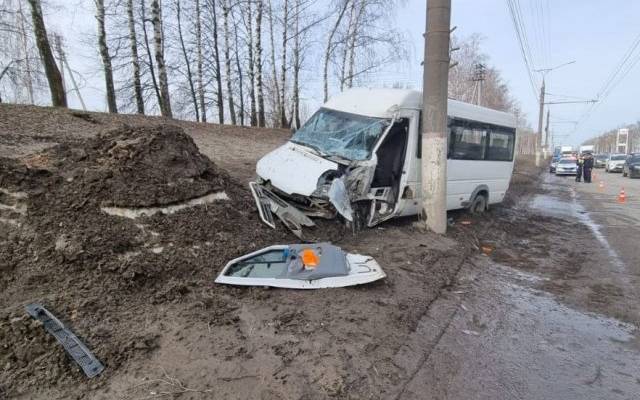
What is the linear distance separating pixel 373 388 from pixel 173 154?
4.02 metres

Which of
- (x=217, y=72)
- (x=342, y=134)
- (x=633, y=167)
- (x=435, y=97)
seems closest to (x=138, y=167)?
(x=342, y=134)

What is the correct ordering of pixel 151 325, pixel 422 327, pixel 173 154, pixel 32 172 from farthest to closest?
pixel 173 154
pixel 32 172
pixel 422 327
pixel 151 325

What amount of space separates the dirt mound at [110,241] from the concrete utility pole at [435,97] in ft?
9.65

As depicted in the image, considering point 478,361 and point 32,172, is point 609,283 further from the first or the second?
point 32,172

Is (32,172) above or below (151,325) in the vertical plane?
above

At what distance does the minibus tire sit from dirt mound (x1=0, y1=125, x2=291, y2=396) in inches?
231

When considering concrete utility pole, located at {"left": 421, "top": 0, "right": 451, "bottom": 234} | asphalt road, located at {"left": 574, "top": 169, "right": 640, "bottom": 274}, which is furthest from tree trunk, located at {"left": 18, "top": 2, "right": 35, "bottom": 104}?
asphalt road, located at {"left": 574, "top": 169, "right": 640, "bottom": 274}

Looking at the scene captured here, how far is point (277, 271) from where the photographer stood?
4.16m

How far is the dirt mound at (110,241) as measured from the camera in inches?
111

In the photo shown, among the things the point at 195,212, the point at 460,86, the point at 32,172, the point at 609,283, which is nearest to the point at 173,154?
the point at 195,212

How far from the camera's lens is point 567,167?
96.6 feet

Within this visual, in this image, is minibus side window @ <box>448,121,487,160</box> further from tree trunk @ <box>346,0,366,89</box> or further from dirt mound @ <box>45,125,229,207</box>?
tree trunk @ <box>346,0,366,89</box>

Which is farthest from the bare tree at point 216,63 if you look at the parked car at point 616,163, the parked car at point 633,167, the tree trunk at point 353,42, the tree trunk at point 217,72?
the parked car at point 616,163

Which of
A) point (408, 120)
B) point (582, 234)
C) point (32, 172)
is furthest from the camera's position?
point (582, 234)
